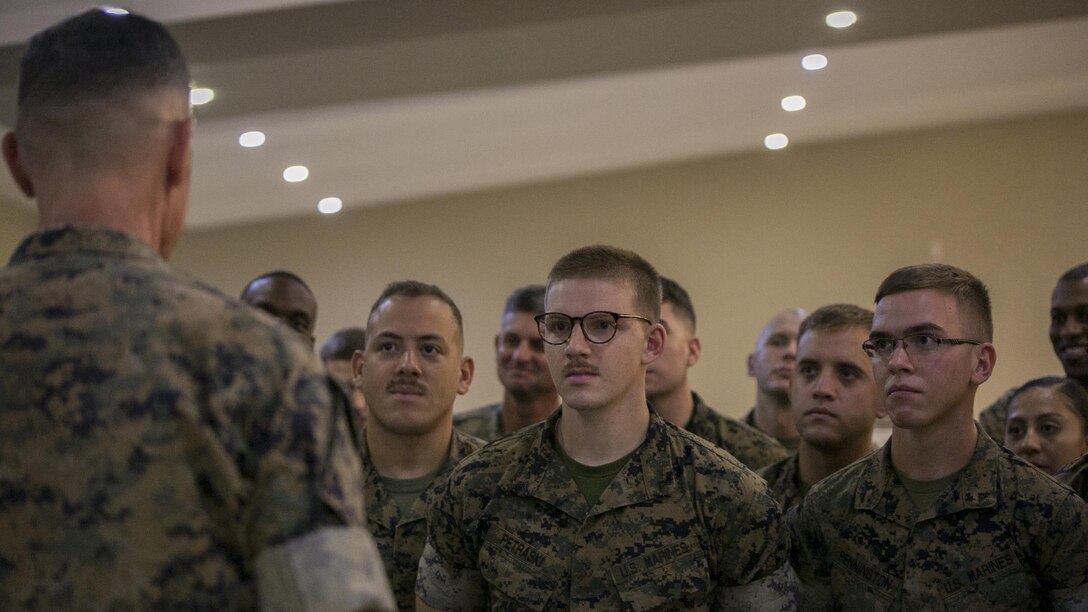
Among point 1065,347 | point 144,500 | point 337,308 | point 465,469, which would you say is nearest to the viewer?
point 144,500

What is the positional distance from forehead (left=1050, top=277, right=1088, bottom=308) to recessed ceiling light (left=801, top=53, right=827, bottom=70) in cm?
274

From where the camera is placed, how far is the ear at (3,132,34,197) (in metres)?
1.51

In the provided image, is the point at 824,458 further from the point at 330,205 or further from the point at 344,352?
the point at 330,205

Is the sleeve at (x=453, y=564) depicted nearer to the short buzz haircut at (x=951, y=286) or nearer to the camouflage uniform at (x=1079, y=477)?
the short buzz haircut at (x=951, y=286)

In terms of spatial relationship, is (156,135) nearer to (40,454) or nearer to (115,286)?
(115,286)

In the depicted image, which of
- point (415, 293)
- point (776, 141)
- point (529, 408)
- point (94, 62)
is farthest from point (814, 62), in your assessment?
point (94, 62)

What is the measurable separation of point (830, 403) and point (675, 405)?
2.37ft

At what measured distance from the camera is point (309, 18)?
5.04 m

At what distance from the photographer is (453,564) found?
8.71ft

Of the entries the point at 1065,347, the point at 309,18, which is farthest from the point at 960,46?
the point at 309,18

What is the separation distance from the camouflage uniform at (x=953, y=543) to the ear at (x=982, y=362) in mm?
132

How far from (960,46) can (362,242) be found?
473 cm

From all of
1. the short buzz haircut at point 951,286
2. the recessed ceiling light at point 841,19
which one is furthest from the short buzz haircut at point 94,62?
the recessed ceiling light at point 841,19

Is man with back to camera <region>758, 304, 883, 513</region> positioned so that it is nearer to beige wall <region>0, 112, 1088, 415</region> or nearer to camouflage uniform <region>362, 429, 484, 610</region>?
camouflage uniform <region>362, 429, 484, 610</region>
